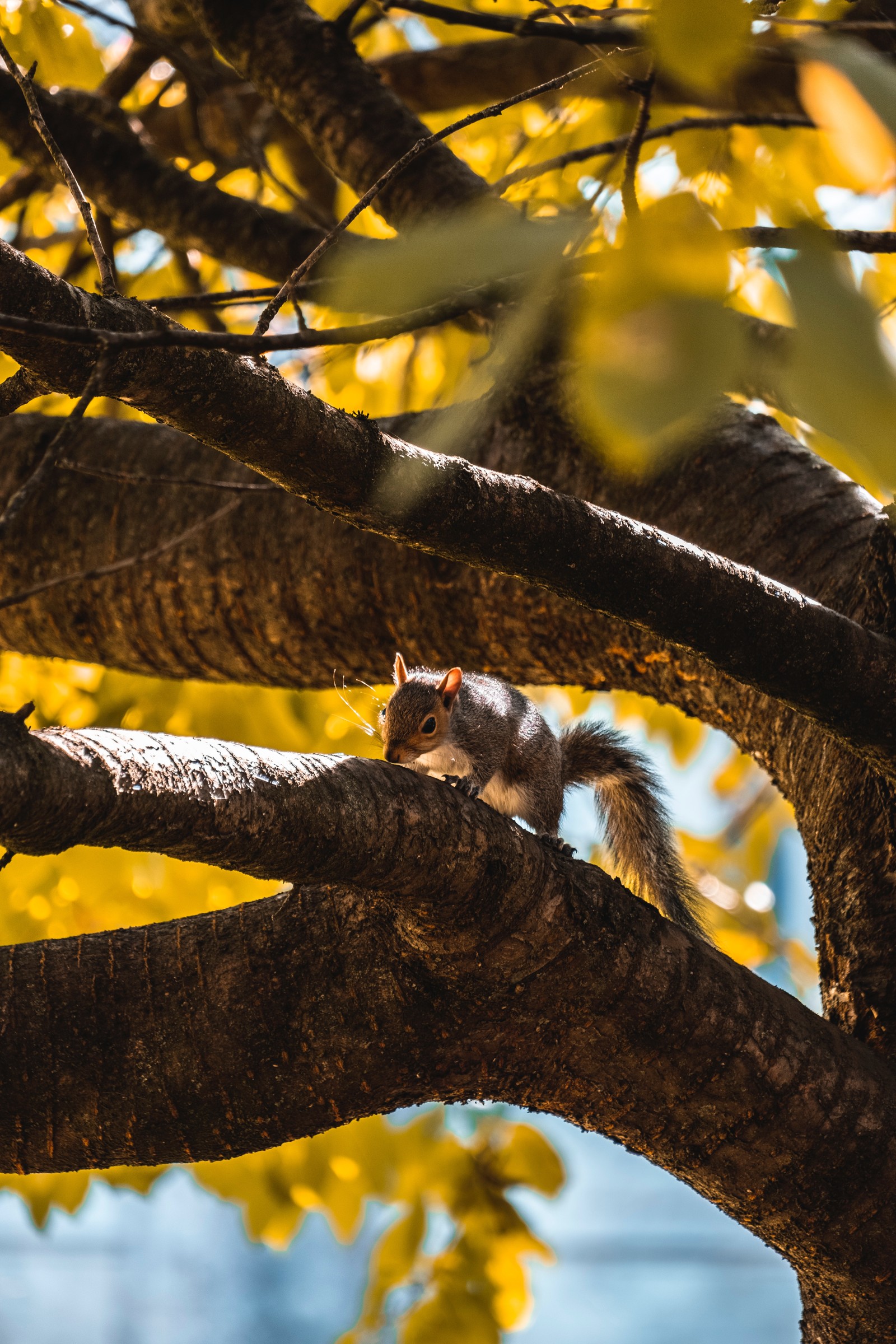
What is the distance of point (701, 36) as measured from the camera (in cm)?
31

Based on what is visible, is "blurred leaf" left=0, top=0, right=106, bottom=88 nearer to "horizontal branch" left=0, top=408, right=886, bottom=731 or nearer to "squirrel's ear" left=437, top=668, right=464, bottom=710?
"horizontal branch" left=0, top=408, right=886, bottom=731

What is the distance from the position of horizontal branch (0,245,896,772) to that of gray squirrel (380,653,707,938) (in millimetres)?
862

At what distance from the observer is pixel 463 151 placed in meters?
2.95

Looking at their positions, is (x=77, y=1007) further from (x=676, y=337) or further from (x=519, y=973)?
(x=676, y=337)

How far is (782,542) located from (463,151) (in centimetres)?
193

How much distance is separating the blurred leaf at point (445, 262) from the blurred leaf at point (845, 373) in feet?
0.24

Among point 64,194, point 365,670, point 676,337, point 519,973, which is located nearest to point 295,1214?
point 365,670

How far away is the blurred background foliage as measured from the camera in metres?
0.28

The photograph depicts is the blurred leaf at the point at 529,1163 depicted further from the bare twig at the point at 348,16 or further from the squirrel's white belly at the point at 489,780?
the bare twig at the point at 348,16

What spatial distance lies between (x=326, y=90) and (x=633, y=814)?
4.71 feet

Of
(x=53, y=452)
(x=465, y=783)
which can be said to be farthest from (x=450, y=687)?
(x=53, y=452)

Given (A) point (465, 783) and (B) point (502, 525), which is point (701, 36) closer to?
(B) point (502, 525)

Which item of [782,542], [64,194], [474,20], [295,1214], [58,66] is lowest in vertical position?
[295,1214]

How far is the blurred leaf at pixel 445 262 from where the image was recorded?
0.29 meters
